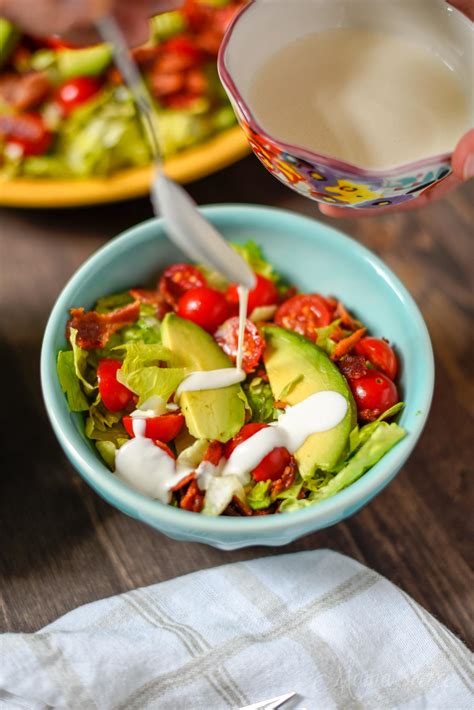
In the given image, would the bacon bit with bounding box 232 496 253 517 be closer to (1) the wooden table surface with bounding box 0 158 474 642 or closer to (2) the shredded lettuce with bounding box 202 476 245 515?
(2) the shredded lettuce with bounding box 202 476 245 515

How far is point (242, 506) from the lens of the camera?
1589mm

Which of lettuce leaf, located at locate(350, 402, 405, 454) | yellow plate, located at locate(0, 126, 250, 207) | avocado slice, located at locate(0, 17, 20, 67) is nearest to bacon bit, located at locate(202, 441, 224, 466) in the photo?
lettuce leaf, located at locate(350, 402, 405, 454)

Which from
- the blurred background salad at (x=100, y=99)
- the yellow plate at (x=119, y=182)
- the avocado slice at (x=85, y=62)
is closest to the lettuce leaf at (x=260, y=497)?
the yellow plate at (x=119, y=182)

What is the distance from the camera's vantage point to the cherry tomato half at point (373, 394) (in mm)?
1669

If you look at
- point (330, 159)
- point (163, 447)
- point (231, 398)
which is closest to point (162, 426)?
point (163, 447)

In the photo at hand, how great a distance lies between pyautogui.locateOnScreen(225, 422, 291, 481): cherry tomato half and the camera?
1597 mm

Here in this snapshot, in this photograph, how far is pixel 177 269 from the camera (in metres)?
1.93

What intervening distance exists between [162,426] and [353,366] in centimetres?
42

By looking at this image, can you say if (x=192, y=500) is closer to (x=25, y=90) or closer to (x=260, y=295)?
(x=260, y=295)

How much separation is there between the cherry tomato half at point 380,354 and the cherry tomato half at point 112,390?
20.0 inches

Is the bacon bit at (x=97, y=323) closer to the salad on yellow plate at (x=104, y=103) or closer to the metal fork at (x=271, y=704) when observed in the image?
the salad on yellow plate at (x=104, y=103)

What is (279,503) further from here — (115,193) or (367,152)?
(115,193)

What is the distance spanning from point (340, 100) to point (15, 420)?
1.04m

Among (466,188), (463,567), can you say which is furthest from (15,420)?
(466,188)
